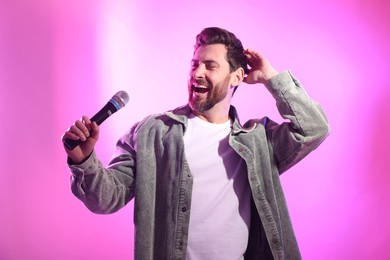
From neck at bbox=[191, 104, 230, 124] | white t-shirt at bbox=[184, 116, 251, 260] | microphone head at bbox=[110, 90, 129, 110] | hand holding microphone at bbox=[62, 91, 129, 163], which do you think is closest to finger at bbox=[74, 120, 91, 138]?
hand holding microphone at bbox=[62, 91, 129, 163]

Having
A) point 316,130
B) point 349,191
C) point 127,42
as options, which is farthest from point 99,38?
point 349,191

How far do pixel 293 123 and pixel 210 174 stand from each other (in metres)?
0.35

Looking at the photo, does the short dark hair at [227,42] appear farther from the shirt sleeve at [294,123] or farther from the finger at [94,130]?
the finger at [94,130]

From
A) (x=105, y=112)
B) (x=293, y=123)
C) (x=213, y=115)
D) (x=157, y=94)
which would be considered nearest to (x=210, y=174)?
(x=213, y=115)

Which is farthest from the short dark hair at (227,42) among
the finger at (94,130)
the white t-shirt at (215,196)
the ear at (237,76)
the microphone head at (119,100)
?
the finger at (94,130)

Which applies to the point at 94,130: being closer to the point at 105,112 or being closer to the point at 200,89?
the point at 105,112

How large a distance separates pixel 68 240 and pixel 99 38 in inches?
Result: 39.3

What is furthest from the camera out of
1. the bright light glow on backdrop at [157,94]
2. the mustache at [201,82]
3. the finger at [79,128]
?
the bright light glow on backdrop at [157,94]

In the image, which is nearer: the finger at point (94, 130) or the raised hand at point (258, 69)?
the finger at point (94, 130)

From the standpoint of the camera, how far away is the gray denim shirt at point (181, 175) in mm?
1348

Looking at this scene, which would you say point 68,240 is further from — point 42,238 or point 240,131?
point 240,131

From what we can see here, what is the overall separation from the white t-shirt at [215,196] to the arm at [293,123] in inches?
6.3

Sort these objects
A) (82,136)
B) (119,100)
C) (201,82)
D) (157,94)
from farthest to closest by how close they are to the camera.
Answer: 1. (157,94)
2. (201,82)
3. (119,100)
4. (82,136)

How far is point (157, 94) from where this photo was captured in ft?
6.43
